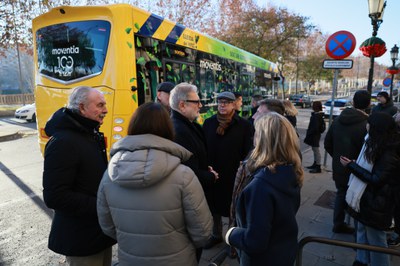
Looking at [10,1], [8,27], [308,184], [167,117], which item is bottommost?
[308,184]

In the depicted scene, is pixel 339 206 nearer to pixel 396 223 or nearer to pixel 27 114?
pixel 396 223

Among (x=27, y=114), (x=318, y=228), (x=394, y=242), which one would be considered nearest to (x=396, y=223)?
(x=394, y=242)

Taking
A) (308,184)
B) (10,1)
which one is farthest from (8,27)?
(308,184)

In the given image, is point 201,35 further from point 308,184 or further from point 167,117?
point 167,117

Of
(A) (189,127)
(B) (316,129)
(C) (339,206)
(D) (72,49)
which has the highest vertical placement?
(D) (72,49)

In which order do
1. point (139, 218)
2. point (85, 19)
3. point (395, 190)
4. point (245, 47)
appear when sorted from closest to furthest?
point (139, 218) < point (395, 190) < point (85, 19) < point (245, 47)

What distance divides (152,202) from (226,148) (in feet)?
6.18

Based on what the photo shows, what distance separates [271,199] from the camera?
155cm

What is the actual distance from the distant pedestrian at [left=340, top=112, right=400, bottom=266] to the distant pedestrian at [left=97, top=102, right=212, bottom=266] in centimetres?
176

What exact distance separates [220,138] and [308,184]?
3.30 metres

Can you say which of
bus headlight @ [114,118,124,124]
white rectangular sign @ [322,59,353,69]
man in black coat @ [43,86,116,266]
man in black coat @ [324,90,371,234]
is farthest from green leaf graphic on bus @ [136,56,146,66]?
white rectangular sign @ [322,59,353,69]

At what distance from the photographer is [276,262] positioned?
1699mm

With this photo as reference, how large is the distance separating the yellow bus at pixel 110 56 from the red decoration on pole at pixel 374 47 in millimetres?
3929

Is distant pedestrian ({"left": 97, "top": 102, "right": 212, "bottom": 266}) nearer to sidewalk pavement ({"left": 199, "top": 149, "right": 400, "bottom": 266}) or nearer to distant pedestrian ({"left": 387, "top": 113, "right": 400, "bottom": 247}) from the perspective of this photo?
sidewalk pavement ({"left": 199, "top": 149, "right": 400, "bottom": 266})
